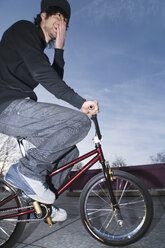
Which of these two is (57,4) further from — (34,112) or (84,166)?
(84,166)

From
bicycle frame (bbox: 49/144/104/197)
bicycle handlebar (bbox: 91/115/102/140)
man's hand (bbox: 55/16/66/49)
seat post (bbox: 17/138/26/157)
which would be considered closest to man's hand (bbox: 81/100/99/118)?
bicycle handlebar (bbox: 91/115/102/140)

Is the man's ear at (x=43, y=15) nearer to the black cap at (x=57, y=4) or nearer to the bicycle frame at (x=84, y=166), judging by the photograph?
the black cap at (x=57, y=4)

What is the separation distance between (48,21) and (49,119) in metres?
1.12

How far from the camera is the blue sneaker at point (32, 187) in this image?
1.84m

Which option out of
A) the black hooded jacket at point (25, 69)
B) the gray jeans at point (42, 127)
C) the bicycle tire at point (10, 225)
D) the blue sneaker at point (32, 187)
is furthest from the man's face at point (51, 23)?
the bicycle tire at point (10, 225)

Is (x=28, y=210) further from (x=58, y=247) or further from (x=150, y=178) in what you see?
(x=150, y=178)

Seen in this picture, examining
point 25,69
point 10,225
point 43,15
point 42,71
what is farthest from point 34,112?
point 10,225

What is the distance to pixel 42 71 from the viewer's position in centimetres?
177

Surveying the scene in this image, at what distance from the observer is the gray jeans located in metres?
1.84

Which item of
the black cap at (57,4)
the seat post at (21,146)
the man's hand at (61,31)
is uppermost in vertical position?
the black cap at (57,4)

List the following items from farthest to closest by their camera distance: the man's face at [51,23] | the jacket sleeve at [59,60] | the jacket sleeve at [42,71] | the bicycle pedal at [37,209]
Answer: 1. the jacket sleeve at [59,60]
2. the man's face at [51,23]
3. the bicycle pedal at [37,209]
4. the jacket sleeve at [42,71]

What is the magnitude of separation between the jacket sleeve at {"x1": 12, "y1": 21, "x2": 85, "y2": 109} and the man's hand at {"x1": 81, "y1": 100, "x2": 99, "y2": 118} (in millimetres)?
41

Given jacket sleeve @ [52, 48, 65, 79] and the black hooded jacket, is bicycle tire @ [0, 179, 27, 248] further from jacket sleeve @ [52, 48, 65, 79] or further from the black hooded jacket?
jacket sleeve @ [52, 48, 65, 79]

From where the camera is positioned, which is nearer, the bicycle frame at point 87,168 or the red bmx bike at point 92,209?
the red bmx bike at point 92,209
